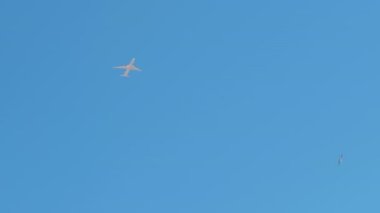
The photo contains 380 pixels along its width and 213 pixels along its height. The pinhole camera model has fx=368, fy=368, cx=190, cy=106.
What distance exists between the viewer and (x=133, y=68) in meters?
40.8
